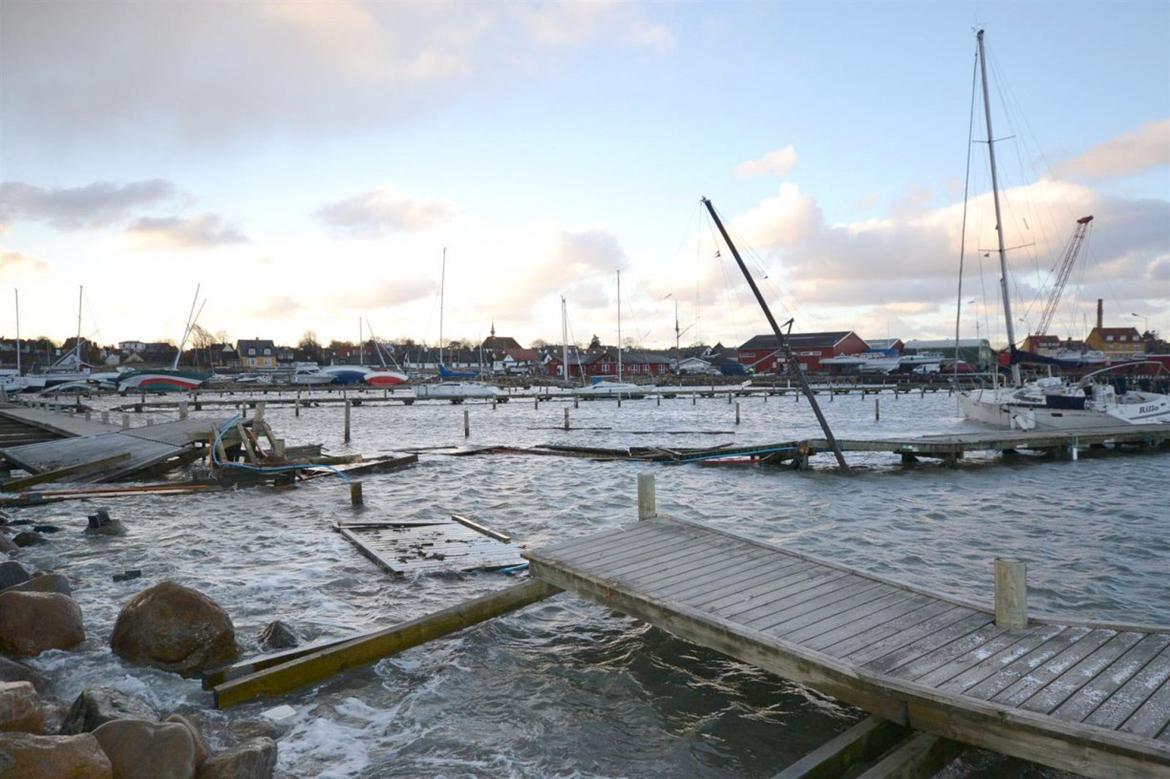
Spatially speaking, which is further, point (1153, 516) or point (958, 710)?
point (1153, 516)

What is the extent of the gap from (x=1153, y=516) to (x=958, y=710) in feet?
55.8

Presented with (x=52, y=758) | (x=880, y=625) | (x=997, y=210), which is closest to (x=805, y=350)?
(x=997, y=210)

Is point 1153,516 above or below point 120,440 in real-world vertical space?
below

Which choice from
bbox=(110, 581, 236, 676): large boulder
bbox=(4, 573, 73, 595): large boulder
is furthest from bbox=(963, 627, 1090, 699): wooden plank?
bbox=(4, 573, 73, 595): large boulder

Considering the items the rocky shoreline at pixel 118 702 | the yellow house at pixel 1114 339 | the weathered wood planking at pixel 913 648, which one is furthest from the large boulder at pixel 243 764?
the yellow house at pixel 1114 339

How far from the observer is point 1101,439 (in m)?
29.6

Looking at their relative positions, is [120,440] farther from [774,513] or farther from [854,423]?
[854,423]

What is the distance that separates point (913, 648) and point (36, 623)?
9300mm

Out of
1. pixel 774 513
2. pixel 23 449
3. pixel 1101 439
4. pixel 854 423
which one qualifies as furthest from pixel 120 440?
pixel 854 423

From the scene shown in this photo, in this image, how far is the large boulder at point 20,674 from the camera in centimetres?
711

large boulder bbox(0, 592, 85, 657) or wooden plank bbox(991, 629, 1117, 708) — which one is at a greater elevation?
wooden plank bbox(991, 629, 1117, 708)

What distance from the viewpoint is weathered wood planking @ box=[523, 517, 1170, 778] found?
16.2 feet

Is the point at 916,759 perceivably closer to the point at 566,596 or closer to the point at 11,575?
the point at 566,596

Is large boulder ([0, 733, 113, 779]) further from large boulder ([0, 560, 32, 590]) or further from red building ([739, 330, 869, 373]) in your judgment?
red building ([739, 330, 869, 373])
